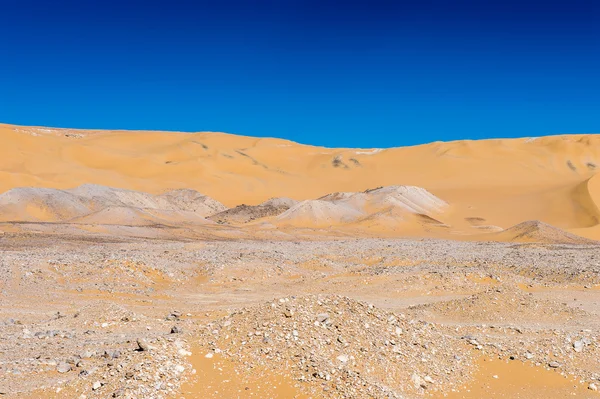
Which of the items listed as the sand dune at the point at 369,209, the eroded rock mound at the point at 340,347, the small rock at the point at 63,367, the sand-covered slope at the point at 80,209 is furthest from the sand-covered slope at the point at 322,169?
the small rock at the point at 63,367

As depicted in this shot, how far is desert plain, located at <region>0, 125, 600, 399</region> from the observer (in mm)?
8508

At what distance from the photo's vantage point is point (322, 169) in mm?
93125

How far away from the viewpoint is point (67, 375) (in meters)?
8.59

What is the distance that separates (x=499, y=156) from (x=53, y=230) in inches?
2876

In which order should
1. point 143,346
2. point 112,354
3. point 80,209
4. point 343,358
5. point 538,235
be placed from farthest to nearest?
1. point 80,209
2. point 538,235
3. point 112,354
4. point 343,358
5. point 143,346

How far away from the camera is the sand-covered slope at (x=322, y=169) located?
6138 centimetres

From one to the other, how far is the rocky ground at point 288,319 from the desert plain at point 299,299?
0.04 metres

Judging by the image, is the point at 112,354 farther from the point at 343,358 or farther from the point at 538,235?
the point at 538,235

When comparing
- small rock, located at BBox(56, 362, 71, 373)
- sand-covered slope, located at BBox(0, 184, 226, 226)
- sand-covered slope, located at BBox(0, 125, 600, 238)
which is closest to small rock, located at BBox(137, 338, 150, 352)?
small rock, located at BBox(56, 362, 71, 373)

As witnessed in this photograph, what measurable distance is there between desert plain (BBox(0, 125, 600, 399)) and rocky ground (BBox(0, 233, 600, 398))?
41 millimetres

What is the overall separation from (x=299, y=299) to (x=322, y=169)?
273ft

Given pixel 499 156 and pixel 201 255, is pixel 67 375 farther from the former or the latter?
pixel 499 156

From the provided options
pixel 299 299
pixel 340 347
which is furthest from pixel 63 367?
pixel 340 347

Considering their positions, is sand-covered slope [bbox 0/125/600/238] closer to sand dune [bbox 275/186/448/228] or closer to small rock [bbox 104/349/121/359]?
sand dune [bbox 275/186/448/228]
